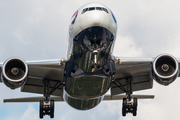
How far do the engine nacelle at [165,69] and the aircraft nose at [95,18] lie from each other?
4.52 meters

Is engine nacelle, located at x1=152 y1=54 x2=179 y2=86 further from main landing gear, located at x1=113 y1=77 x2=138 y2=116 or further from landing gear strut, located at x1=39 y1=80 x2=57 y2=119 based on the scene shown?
landing gear strut, located at x1=39 y1=80 x2=57 y2=119

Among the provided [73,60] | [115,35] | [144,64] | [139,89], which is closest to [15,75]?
[73,60]

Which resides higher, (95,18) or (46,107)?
(95,18)

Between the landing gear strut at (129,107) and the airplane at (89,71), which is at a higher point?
the airplane at (89,71)

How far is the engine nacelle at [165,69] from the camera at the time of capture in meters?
18.8

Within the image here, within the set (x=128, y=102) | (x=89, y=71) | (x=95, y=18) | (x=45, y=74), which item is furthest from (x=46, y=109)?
(x=95, y=18)

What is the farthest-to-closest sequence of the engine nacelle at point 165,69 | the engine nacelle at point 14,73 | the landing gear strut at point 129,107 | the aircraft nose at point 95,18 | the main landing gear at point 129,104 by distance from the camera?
the landing gear strut at point 129,107, the main landing gear at point 129,104, the engine nacelle at point 165,69, the engine nacelle at point 14,73, the aircraft nose at point 95,18

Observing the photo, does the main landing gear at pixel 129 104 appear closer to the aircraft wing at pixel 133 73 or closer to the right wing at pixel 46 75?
the aircraft wing at pixel 133 73

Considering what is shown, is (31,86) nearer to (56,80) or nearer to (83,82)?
(56,80)

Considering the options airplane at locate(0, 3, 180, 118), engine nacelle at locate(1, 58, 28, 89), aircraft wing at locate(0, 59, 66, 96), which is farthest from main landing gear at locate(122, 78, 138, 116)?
engine nacelle at locate(1, 58, 28, 89)

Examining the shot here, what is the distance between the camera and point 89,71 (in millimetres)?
18828

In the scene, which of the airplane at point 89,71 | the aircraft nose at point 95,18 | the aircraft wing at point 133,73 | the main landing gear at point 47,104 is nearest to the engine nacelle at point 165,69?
the airplane at point 89,71

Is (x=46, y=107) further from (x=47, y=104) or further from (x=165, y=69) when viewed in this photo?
(x=165, y=69)

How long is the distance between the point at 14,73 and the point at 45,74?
3554 mm
